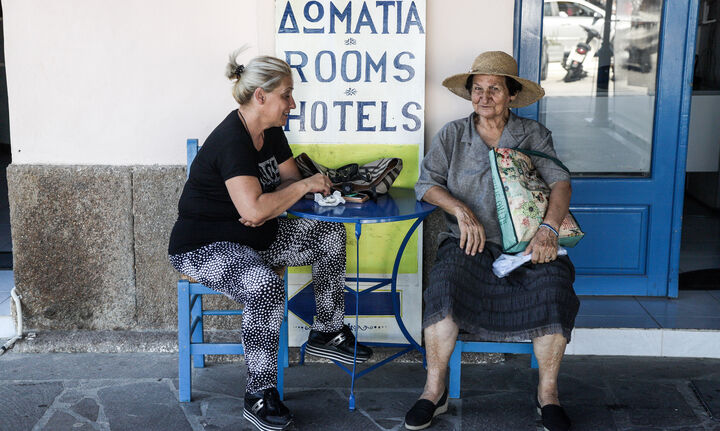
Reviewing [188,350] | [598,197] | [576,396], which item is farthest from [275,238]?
[598,197]

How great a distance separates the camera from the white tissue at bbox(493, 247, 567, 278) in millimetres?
3316

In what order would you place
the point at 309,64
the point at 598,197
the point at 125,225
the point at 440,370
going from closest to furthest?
the point at 440,370, the point at 309,64, the point at 125,225, the point at 598,197

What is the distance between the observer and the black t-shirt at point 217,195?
10.6ft

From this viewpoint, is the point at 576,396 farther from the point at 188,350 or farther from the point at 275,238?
the point at 188,350

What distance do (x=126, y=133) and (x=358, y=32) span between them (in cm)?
133

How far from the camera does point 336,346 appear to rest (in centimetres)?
367

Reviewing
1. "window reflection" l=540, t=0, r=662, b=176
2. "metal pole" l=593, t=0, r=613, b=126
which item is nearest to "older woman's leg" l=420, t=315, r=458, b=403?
"window reflection" l=540, t=0, r=662, b=176

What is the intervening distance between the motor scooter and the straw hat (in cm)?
79

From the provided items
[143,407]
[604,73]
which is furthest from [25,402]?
[604,73]

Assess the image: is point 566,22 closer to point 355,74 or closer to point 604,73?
point 604,73

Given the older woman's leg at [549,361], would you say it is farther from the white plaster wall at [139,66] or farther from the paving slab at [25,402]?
the paving slab at [25,402]

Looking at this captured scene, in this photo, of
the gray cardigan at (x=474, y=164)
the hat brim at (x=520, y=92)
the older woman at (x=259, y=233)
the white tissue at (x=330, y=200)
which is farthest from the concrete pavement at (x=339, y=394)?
the hat brim at (x=520, y=92)

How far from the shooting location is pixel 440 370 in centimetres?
330

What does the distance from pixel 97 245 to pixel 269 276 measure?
1353 mm
